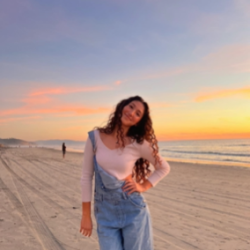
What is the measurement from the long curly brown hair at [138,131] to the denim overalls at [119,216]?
27cm

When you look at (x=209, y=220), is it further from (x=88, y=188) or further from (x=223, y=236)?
(x=88, y=188)

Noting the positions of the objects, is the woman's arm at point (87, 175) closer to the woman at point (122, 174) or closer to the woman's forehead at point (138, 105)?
the woman at point (122, 174)

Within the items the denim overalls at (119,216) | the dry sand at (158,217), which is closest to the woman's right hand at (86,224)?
the denim overalls at (119,216)

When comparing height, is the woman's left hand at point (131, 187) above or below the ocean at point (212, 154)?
above

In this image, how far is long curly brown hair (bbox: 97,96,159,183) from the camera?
2.37 metres

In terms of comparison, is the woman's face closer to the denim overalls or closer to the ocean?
the denim overalls

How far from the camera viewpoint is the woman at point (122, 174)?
2.20 meters

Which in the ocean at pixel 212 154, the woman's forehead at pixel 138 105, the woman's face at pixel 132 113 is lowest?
the ocean at pixel 212 154

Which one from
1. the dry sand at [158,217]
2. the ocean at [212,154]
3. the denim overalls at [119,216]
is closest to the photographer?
the denim overalls at [119,216]

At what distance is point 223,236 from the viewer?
5.09 meters

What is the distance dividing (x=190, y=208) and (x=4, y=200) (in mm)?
4848

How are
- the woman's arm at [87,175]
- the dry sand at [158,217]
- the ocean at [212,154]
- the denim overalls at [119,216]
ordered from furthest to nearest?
the ocean at [212,154], the dry sand at [158,217], the woman's arm at [87,175], the denim overalls at [119,216]

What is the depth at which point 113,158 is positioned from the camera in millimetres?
2252

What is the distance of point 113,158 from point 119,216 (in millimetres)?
444
